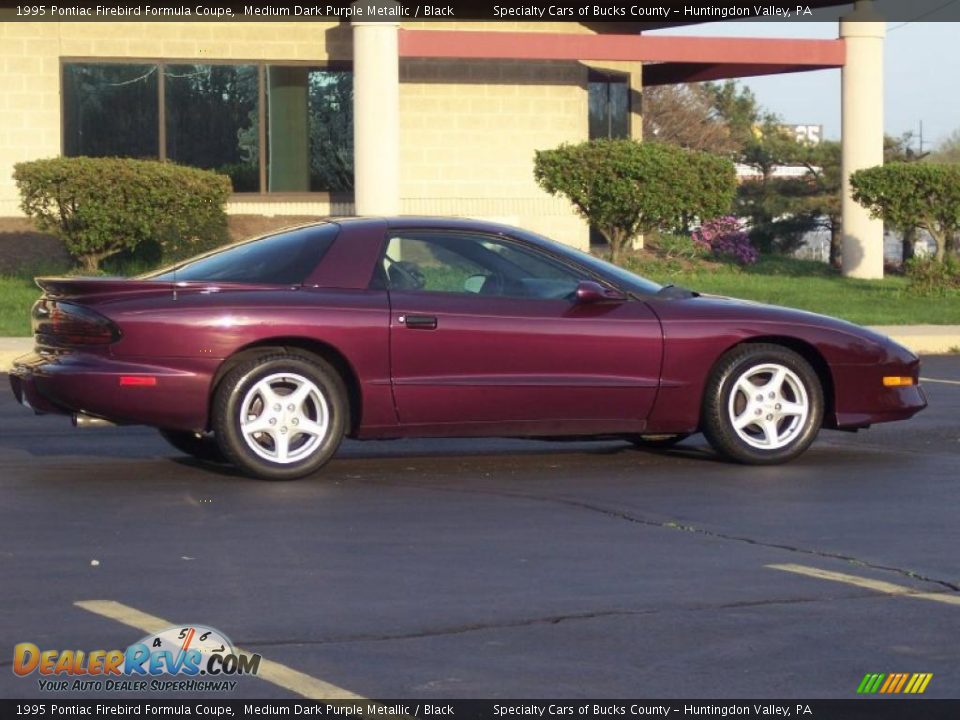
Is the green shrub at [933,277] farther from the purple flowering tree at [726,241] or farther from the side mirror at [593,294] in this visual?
the side mirror at [593,294]

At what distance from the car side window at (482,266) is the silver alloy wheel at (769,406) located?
3.82ft

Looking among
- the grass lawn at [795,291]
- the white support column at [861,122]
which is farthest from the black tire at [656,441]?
the white support column at [861,122]

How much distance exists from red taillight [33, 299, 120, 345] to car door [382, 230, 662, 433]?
4.98 feet

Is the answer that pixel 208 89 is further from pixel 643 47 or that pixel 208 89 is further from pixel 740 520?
pixel 740 520

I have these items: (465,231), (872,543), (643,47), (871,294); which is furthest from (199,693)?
(643,47)

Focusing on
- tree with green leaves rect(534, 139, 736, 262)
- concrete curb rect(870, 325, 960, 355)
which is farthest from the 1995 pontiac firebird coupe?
tree with green leaves rect(534, 139, 736, 262)

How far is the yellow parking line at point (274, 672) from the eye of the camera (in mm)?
5055

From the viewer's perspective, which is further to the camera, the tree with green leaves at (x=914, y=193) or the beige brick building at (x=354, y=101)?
the beige brick building at (x=354, y=101)

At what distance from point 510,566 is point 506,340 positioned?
2.67 m

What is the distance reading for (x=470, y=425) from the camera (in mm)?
9547

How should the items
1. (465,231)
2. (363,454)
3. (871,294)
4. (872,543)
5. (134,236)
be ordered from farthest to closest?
(871,294)
(134,236)
(363,454)
(465,231)
(872,543)

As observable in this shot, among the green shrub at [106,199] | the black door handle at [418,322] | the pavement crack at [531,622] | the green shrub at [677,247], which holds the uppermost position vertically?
the green shrub at [106,199]

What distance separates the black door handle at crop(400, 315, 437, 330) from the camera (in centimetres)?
945

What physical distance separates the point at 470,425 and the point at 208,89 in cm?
1857
